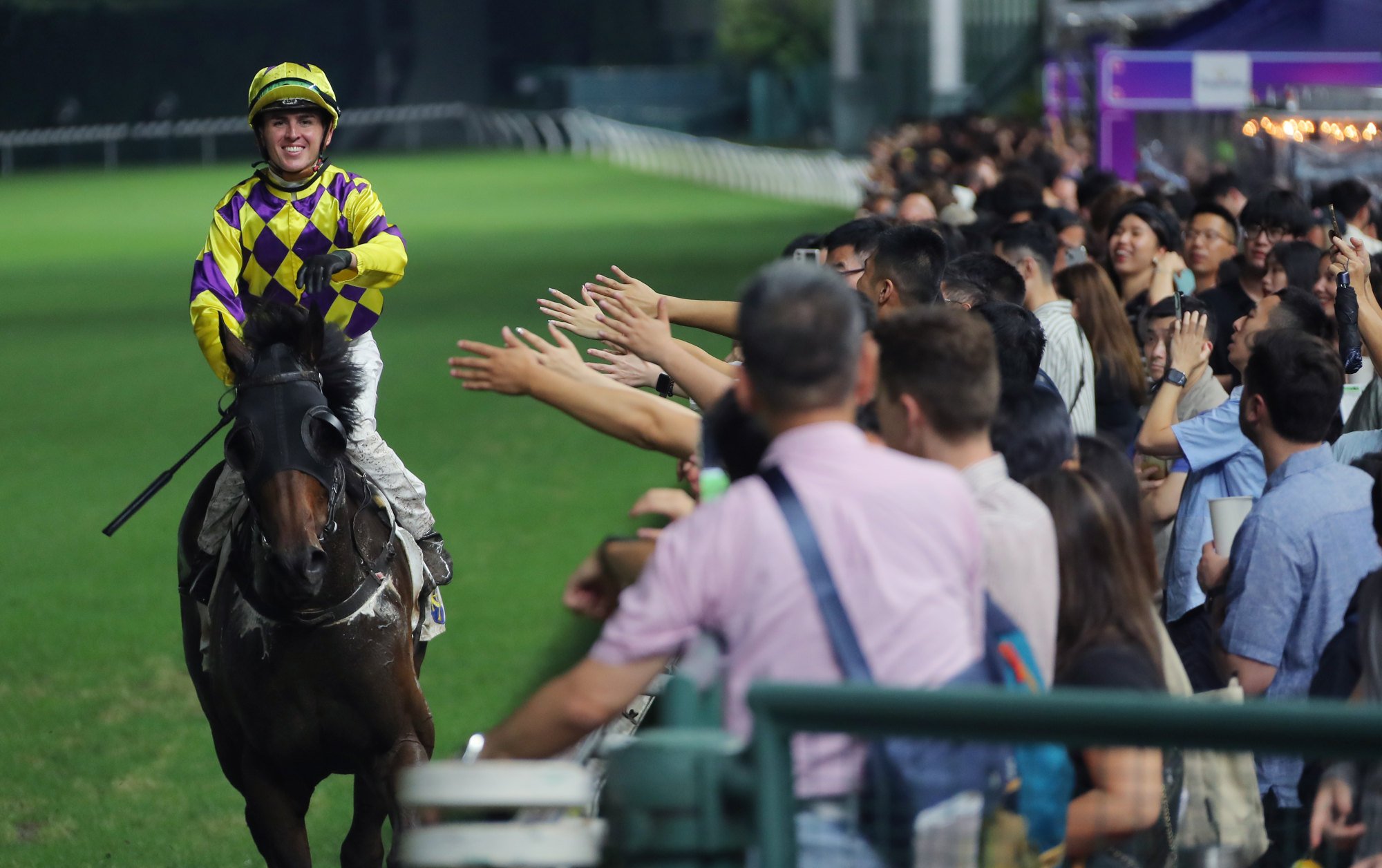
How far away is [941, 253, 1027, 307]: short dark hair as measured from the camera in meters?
5.58

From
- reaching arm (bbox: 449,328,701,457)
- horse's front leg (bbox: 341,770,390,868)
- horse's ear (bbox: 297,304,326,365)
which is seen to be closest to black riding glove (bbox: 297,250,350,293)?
horse's ear (bbox: 297,304,326,365)

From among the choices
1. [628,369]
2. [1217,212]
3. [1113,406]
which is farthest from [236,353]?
[1217,212]

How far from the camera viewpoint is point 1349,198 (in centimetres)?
925

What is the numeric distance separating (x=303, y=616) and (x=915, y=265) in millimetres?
2035

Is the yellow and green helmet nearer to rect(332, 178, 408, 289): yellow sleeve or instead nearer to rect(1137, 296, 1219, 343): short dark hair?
rect(332, 178, 408, 289): yellow sleeve

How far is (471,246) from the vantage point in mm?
25016

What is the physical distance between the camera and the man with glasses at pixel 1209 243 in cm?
826

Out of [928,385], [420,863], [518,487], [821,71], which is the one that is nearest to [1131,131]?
[518,487]

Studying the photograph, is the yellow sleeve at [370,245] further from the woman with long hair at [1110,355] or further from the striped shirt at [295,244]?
the woman with long hair at [1110,355]

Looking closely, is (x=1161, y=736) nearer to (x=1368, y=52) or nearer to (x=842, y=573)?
(x=842, y=573)

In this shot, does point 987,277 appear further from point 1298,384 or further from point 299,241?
point 299,241

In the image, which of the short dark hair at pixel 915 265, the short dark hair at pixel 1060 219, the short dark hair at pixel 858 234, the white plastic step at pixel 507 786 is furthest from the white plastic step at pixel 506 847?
the short dark hair at pixel 1060 219

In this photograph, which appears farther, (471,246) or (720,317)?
(471,246)

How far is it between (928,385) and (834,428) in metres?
0.47
